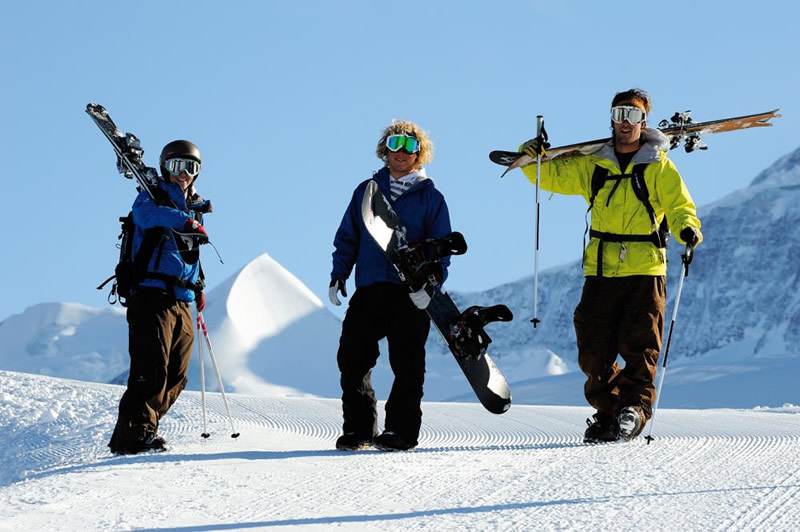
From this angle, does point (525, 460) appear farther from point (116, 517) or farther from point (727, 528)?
point (116, 517)

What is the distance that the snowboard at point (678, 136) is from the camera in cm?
716

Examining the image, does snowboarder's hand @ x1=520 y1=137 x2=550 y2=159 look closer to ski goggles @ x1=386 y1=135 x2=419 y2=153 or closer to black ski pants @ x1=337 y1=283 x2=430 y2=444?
ski goggles @ x1=386 y1=135 x2=419 y2=153

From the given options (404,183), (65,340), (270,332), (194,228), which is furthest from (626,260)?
(65,340)

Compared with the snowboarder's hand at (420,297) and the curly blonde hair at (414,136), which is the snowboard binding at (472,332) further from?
the curly blonde hair at (414,136)

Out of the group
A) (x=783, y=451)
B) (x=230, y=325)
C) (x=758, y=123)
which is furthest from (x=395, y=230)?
(x=230, y=325)

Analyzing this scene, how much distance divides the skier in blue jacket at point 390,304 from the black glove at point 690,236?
1.33 metres

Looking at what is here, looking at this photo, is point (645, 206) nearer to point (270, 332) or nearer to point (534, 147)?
point (534, 147)

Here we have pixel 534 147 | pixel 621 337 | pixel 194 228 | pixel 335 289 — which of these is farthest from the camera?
pixel 534 147

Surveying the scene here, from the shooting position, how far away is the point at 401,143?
6.56 metres

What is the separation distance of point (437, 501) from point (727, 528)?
3.81 feet

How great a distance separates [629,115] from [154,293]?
9.79 feet

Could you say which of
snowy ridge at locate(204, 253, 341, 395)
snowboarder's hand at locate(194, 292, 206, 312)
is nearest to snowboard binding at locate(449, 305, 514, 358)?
snowboarder's hand at locate(194, 292, 206, 312)

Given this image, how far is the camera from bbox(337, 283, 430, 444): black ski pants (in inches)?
251

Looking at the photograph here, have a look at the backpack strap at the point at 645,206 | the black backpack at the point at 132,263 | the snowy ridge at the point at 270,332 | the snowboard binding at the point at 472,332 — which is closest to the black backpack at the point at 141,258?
the black backpack at the point at 132,263
